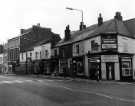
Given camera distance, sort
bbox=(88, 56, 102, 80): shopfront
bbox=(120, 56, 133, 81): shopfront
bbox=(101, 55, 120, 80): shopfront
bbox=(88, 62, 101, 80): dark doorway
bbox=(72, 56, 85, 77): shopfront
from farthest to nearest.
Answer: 1. bbox=(72, 56, 85, 77): shopfront
2. bbox=(88, 62, 101, 80): dark doorway
3. bbox=(88, 56, 102, 80): shopfront
4. bbox=(120, 56, 133, 81): shopfront
5. bbox=(101, 55, 120, 80): shopfront

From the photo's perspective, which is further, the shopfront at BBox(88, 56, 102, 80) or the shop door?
the shopfront at BBox(88, 56, 102, 80)

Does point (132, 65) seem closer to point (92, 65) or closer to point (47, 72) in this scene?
point (92, 65)

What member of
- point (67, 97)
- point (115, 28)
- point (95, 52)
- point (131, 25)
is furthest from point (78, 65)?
point (67, 97)

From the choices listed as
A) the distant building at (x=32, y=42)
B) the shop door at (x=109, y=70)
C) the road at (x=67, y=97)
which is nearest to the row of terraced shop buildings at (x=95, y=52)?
the shop door at (x=109, y=70)

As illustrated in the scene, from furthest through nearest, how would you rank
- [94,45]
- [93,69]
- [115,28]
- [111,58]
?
[93,69] < [94,45] < [115,28] < [111,58]

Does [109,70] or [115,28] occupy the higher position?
[115,28]

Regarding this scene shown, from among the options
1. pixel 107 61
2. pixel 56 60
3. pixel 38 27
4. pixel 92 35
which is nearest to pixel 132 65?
pixel 107 61

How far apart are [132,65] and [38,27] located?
37.1 m

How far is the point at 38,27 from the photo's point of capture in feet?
217

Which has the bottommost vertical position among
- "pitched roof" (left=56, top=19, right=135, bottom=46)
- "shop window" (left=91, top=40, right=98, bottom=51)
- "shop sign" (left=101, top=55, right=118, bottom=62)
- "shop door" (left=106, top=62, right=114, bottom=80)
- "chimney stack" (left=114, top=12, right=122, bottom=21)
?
"shop door" (left=106, top=62, right=114, bottom=80)

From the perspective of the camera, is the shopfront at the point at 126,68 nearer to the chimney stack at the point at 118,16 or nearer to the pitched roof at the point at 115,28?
the pitched roof at the point at 115,28

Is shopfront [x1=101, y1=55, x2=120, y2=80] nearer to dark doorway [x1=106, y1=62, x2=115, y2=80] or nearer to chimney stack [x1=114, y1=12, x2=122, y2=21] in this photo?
dark doorway [x1=106, y1=62, x2=115, y2=80]

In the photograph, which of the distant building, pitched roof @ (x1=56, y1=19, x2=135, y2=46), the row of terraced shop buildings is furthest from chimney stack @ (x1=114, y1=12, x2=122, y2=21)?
the distant building

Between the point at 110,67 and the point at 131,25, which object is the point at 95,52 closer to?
the point at 110,67
